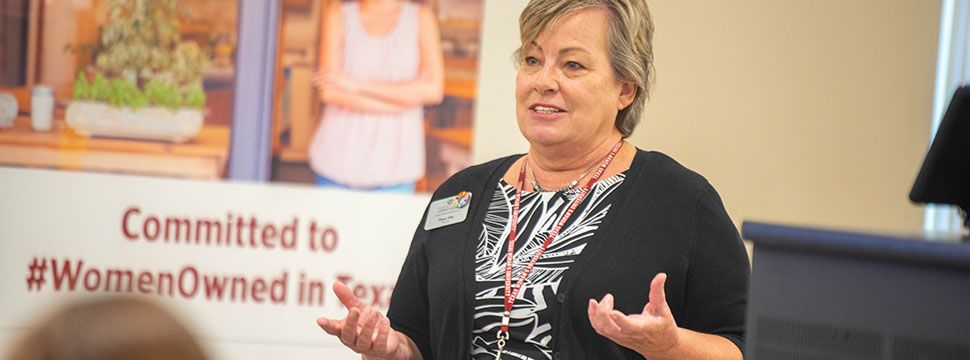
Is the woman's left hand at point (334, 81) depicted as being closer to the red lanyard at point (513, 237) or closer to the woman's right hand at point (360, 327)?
the red lanyard at point (513, 237)

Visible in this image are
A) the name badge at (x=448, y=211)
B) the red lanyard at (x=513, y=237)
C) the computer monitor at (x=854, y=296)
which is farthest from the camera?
the name badge at (x=448, y=211)

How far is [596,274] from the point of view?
6.84 ft

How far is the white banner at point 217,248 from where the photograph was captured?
150 inches

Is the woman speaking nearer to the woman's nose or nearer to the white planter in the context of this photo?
the woman's nose

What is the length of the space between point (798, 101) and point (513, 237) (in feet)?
7.37

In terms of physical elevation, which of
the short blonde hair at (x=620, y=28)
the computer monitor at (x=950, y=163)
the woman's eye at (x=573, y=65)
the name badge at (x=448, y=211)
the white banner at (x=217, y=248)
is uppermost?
the short blonde hair at (x=620, y=28)

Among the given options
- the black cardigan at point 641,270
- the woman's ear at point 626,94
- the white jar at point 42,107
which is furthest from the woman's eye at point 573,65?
the white jar at point 42,107

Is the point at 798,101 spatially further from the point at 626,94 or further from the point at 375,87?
the point at 626,94

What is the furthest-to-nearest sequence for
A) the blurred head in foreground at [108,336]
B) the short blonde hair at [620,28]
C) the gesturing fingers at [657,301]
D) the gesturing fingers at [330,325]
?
1. the short blonde hair at [620,28]
2. the gesturing fingers at [330,325]
3. the gesturing fingers at [657,301]
4. the blurred head in foreground at [108,336]

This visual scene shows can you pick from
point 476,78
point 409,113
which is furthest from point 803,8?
point 409,113

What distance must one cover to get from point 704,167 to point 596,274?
7.08 ft

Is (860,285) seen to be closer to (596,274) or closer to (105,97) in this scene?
(596,274)

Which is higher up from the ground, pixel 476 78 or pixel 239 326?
pixel 476 78

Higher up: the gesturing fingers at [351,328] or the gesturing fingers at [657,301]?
the gesturing fingers at [657,301]
